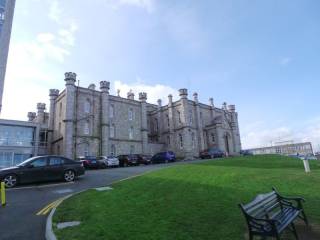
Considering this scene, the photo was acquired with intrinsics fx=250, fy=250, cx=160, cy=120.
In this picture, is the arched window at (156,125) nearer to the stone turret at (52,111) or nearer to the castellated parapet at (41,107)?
the stone turret at (52,111)

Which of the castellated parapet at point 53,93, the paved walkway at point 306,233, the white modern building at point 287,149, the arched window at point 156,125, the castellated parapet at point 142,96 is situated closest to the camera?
the paved walkway at point 306,233

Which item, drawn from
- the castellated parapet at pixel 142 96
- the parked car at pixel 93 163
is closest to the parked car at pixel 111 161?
the parked car at pixel 93 163

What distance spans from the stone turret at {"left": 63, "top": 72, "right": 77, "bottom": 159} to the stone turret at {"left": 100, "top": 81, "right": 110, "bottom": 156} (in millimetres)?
4713

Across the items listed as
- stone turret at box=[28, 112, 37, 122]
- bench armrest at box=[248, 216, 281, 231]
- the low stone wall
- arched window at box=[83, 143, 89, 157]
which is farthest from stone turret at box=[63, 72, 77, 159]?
bench armrest at box=[248, 216, 281, 231]

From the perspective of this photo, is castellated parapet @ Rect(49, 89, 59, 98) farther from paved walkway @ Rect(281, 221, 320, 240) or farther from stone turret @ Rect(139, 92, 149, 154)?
paved walkway @ Rect(281, 221, 320, 240)

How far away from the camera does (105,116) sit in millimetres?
40312

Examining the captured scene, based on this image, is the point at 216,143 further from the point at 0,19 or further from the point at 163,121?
the point at 0,19

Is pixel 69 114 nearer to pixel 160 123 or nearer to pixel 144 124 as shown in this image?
pixel 144 124

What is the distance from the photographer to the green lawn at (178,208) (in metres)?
5.61

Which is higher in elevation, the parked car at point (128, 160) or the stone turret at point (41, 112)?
the stone turret at point (41, 112)

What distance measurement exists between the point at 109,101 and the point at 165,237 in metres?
39.0

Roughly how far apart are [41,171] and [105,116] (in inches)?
1022

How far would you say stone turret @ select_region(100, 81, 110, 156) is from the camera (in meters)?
38.9

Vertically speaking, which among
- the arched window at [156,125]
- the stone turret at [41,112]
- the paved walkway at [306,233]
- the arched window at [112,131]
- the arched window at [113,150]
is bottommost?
the paved walkway at [306,233]
